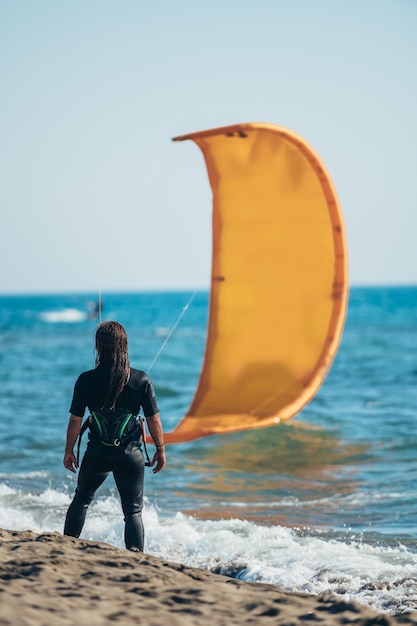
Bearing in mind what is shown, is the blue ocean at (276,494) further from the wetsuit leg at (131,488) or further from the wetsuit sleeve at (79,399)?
the wetsuit sleeve at (79,399)

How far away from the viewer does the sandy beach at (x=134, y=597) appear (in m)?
3.55

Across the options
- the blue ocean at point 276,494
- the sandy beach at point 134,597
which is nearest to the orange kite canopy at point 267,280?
the blue ocean at point 276,494

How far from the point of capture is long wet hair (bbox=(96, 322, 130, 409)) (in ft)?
15.1

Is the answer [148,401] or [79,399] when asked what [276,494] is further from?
[79,399]

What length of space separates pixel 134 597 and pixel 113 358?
4.36 ft

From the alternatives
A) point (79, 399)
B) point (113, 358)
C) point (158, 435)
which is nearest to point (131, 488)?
point (158, 435)

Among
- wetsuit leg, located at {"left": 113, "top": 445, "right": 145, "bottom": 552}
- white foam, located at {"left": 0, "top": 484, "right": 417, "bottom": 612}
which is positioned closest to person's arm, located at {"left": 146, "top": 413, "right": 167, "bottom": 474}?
wetsuit leg, located at {"left": 113, "top": 445, "right": 145, "bottom": 552}

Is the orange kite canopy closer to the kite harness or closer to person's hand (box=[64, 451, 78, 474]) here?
person's hand (box=[64, 451, 78, 474])

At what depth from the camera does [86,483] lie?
15.7ft

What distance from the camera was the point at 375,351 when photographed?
2700 cm

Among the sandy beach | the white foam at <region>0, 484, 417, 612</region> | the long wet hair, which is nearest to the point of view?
the sandy beach

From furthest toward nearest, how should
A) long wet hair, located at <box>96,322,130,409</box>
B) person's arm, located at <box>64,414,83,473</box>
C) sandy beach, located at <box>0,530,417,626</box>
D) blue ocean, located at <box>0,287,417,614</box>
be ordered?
blue ocean, located at <box>0,287,417,614</box> → person's arm, located at <box>64,414,83,473</box> → long wet hair, located at <box>96,322,130,409</box> → sandy beach, located at <box>0,530,417,626</box>

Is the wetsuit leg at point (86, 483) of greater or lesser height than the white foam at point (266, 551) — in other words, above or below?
above

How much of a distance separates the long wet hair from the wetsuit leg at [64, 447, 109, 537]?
1.09 ft
